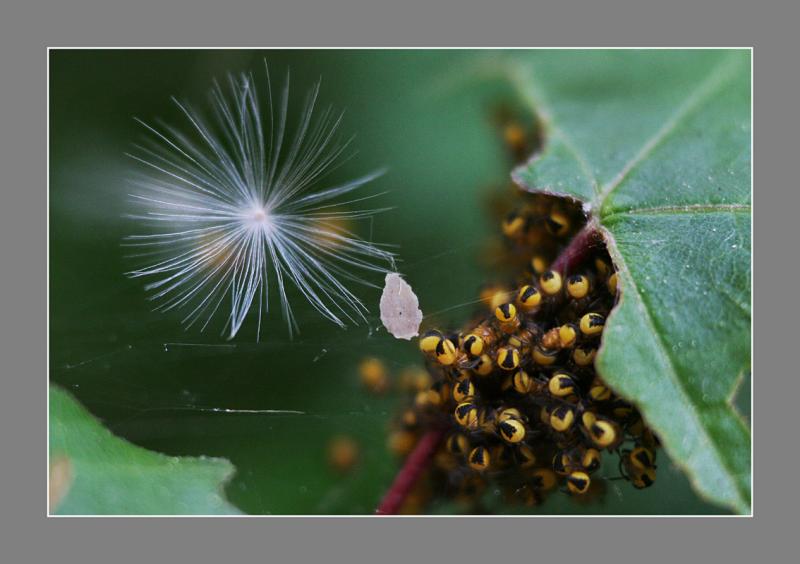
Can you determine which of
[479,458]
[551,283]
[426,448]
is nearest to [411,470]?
[426,448]

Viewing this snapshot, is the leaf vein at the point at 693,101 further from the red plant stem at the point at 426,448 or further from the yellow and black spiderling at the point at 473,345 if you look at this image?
the yellow and black spiderling at the point at 473,345

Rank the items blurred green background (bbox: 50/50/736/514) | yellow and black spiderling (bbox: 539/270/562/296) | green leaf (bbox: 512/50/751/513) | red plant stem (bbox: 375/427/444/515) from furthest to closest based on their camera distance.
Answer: blurred green background (bbox: 50/50/736/514), red plant stem (bbox: 375/427/444/515), yellow and black spiderling (bbox: 539/270/562/296), green leaf (bbox: 512/50/751/513)

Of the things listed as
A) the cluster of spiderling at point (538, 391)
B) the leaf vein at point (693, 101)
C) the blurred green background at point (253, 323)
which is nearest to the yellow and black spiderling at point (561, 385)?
the cluster of spiderling at point (538, 391)

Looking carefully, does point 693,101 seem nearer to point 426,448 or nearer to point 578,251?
point 578,251

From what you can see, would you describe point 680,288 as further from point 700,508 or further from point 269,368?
point 269,368

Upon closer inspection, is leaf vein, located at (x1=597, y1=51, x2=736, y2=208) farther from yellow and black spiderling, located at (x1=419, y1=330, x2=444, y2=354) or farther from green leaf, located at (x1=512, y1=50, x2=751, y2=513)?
yellow and black spiderling, located at (x1=419, y1=330, x2=444, y2=354)

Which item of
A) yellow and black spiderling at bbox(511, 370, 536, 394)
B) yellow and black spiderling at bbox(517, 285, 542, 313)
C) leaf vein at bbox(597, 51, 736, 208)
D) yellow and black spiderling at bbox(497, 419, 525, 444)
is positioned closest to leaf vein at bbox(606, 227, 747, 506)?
yellow and black spiderling at bbox(517, 285, 542, 313)
